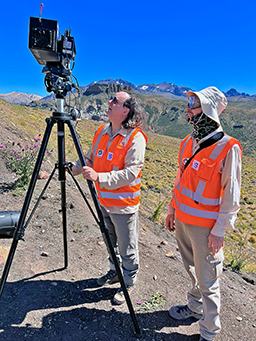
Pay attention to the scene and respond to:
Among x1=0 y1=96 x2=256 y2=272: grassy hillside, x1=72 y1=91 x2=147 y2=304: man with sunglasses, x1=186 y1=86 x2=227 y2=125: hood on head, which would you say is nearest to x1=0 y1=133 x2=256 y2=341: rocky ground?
x1=72 y1=91 x2=147 y2=304: man with sunglasses

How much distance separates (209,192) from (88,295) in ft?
5.96

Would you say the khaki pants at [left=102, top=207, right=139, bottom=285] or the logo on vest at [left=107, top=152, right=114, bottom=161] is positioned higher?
the logo on vest at [left=107, top=152, right=114, bottom=161]

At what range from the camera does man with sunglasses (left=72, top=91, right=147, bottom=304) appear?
2186 mm

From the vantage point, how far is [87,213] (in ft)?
14.6

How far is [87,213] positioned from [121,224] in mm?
2282

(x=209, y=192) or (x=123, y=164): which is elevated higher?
(x=123, y=164)

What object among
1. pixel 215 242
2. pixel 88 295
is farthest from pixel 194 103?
pixel 88 295

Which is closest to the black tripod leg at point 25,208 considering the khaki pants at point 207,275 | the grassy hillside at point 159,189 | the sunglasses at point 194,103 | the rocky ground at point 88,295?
the rocky ground at point 88,295

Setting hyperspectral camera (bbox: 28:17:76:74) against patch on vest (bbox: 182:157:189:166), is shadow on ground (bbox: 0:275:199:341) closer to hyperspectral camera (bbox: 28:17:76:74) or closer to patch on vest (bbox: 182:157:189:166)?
patch on vest (bbox: 182:157:189:166)

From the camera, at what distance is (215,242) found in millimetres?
1818

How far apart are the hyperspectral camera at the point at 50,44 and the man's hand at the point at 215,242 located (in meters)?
1.84

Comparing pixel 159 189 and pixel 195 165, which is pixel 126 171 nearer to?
pixel 195 165

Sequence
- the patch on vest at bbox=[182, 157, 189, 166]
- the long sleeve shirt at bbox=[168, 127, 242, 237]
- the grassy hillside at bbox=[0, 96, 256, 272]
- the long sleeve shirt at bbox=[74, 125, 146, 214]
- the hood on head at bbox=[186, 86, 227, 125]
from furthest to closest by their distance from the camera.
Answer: the grassy hillside at bbox=[0, 96, 256, 272]
the patch on vest at bbox=[182, 157, 189, 166]
the long sleeve shirt at bbox=[74, 125, 146, 214]
the hood on head at bbox=[186, 86, 227, 125]
the long sleeve shirt at bbox=[168, 127, 242, 237]

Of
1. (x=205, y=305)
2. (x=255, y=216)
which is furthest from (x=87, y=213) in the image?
(x=255, y=216)
